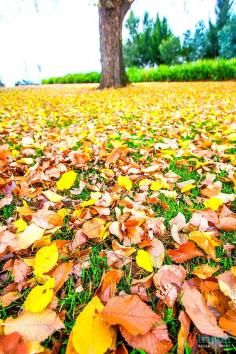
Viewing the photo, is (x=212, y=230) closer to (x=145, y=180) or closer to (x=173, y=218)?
(x=173, y=218)

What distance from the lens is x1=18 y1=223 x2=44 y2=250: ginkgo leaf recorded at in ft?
3.79

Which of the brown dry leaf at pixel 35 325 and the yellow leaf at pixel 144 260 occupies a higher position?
the brown dry leaf at pixel 35 325

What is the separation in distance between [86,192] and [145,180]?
0.37 m

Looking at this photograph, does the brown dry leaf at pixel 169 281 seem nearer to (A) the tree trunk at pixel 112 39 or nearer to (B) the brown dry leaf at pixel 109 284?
(B) the brown dry leaf at pixel 109 284

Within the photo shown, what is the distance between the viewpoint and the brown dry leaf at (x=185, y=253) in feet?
3.56

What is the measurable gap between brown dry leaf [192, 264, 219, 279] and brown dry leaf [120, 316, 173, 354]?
281 mm

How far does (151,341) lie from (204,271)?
1.16 feet

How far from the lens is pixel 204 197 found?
62.4 inches

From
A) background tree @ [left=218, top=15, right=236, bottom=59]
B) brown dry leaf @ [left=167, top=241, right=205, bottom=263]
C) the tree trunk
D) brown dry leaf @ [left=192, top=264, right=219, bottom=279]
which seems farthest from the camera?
background tree @ [left=218, top=15, right=236, bottom=59]

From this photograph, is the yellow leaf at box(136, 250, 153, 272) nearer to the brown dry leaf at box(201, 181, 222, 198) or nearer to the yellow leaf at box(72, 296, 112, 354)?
the yellow leaf at box(72, 296, 112, 354)

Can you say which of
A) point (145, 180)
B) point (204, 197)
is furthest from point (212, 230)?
point (145, 180)

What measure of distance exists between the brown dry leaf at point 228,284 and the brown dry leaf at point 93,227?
21.3 inches

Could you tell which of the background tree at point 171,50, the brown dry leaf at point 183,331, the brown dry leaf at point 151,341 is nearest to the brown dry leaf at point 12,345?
the brown dry leaf at point 151,341

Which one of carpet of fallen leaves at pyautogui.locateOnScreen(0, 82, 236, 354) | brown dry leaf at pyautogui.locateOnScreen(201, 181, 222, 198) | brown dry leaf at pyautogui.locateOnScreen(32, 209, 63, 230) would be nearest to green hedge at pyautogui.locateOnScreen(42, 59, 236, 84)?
carpet of fallen leaves at pyautogui.locateOnScreen(0, 82, 236, 354)
